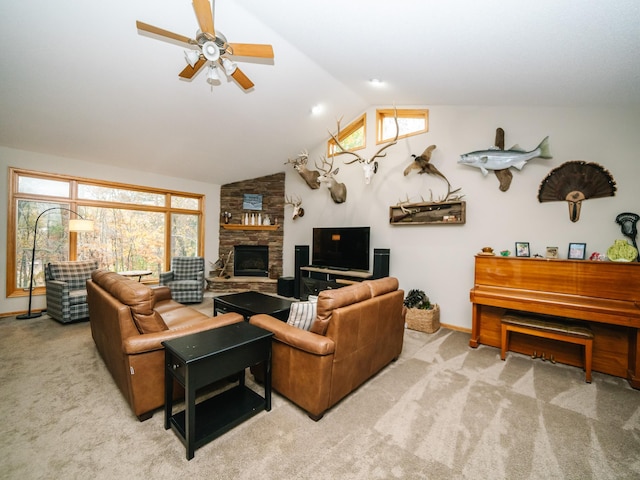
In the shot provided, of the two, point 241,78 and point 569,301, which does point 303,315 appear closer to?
point 241,78

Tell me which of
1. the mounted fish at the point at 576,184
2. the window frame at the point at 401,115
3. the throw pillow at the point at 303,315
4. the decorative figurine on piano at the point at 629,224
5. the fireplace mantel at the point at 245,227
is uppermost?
the window frame at the point at 401,115

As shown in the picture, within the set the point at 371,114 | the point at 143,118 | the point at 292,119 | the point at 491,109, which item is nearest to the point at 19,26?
the point at 143,118

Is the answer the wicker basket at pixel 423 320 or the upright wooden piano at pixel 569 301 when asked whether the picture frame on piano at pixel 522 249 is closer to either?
the upright wooden piano at pixel 569 301

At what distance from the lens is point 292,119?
470 centimetres

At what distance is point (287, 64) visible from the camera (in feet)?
11.3

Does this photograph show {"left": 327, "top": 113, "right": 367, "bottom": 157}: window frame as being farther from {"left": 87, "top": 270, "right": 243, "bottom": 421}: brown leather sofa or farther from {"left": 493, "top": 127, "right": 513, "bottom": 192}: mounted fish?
{"left": 87, "top": 270, "right": 243, "bottom": 421}: brown leather sofa

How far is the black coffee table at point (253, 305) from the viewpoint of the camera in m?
3.14

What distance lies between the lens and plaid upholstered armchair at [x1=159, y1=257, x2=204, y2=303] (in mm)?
5156

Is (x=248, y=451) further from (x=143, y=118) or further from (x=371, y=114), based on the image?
(x=371, y=114)

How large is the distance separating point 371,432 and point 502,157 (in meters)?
3.62

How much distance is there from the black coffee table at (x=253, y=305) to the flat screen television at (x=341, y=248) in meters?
1.87

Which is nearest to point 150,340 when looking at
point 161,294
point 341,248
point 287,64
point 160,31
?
point 161,294

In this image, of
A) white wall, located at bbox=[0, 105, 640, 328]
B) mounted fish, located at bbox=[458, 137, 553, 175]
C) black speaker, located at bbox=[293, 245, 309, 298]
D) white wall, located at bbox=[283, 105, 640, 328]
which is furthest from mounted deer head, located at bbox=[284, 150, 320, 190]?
mounted fish, located at bbox=[458, 137, 553, 175]

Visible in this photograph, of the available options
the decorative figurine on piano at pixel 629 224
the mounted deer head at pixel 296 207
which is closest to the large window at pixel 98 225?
the mounted deer head at pixel 296 207
